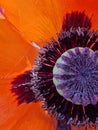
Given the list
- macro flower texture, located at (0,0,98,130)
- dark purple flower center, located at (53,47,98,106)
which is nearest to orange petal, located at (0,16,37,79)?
macro flower texture, located at (0,0,98,130)

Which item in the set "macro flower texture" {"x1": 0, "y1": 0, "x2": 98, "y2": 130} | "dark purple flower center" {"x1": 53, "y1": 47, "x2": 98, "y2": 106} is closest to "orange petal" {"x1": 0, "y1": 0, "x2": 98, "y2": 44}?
"macro flower texture" {"x1": 0, "y1": 0, "x2": 98, "y2": 130}

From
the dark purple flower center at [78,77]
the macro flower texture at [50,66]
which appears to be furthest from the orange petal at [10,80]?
the dark purple flower center at [78,77]

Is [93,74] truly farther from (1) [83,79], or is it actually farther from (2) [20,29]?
(2) [20,29]

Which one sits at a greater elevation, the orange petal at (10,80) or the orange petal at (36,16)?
the orange petal at (36,16)

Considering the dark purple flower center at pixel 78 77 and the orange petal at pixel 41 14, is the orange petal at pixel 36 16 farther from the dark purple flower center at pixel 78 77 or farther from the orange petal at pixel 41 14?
the dark purple flower center at pixel 78 77

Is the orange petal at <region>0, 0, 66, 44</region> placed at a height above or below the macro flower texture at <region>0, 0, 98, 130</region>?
above

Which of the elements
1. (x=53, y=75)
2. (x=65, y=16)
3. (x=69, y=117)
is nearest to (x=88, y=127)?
(x=69, y=117)

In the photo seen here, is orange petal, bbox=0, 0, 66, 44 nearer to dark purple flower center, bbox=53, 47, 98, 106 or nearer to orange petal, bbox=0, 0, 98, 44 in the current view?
orange petal, bbox=0, 0, 98, 44

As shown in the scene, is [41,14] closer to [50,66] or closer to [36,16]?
[36,16]

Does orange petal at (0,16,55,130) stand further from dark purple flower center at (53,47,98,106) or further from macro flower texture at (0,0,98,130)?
dark purple flower center at (53,47,98,106)
